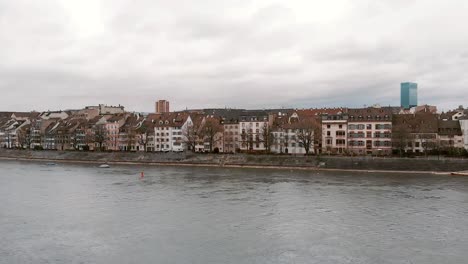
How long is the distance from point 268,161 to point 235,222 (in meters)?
39.6

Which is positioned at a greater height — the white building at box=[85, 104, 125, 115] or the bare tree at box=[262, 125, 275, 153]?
the white building at box=[85, 104, 125, 115]

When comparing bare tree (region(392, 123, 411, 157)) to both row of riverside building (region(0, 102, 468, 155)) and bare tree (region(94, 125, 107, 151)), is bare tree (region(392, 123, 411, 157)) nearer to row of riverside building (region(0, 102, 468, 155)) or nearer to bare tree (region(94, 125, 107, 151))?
row of riverside building (region(0, 102, 468, 155))

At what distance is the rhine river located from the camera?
2134 centimetres

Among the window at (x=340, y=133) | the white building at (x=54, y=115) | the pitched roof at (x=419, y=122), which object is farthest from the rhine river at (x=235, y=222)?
the white building at (x=54, y=115)

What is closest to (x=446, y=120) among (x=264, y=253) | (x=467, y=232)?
(x=467, y=232)

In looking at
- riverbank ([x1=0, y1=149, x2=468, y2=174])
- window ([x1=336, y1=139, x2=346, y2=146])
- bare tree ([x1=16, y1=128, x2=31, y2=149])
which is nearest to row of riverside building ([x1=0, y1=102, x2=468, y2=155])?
window ([x1=336, y1=139, x2=346, y2=146])

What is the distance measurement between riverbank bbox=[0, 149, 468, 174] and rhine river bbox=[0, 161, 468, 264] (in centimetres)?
1110

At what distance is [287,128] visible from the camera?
75.2 metres

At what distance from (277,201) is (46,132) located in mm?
83844

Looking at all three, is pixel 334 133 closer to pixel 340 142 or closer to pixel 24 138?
pixel 340 142

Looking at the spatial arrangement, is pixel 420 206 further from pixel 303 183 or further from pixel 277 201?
pixel 303 183

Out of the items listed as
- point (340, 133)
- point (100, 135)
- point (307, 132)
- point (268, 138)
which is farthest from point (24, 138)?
point (340, 133)

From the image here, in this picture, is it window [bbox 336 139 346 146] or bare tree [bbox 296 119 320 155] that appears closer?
bare tree [bbox 296 119 320 155]

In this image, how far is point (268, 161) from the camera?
6706 cm
